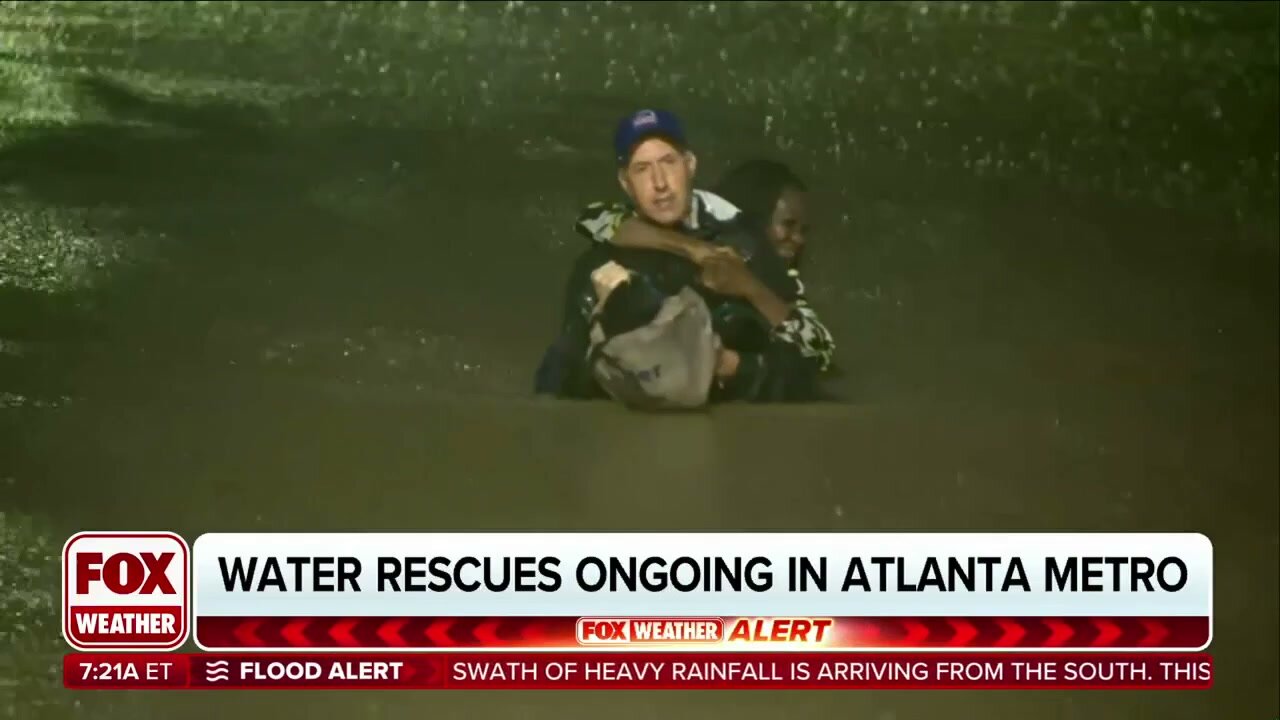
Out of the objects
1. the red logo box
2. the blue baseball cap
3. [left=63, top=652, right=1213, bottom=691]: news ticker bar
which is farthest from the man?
the red logo box

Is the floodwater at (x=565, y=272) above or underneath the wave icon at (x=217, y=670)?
above

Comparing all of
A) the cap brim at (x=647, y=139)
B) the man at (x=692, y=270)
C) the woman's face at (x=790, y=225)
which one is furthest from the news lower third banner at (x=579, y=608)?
the cap brim at (x=647, y=139)

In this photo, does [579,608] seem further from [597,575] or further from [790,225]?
[790,225]

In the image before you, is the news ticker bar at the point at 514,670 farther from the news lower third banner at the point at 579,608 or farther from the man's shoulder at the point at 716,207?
the man's shoulder at the point at 716,207

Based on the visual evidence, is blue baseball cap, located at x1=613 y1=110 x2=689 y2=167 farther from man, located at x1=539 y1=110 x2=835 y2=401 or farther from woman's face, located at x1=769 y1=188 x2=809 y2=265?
woman's face, located at x1=769 y1=188 x2=809 y2=265

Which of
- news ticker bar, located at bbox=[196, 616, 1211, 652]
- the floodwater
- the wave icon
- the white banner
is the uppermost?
the floodwater

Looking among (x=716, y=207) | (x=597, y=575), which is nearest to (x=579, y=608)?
(x=597, y=575)
